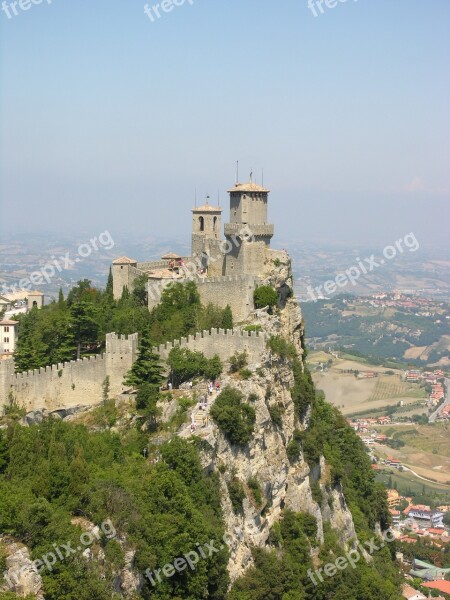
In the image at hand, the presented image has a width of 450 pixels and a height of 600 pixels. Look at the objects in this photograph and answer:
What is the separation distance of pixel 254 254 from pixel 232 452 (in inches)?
544

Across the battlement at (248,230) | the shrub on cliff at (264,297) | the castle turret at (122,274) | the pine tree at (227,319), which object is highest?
the battlement at (248,230)

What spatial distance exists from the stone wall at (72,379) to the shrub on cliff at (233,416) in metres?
5.13

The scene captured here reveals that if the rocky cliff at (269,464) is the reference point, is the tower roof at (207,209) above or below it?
above

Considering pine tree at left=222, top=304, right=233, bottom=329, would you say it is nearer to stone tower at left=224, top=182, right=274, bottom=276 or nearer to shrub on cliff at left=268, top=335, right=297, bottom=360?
shrub on cliff at left=268, top=335, right=297, bottom=360

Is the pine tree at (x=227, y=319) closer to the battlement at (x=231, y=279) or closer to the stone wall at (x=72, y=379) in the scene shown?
the battlement at (x=231, y=279)

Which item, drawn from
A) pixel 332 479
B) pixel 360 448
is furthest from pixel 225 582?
pixel 360 448

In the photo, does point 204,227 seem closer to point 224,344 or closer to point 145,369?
point 224,344

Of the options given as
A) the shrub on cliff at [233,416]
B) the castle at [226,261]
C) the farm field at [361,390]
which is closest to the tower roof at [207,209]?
the castle at [226,261]

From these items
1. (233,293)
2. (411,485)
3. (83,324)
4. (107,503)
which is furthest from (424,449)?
(107,503)

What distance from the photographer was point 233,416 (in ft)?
129

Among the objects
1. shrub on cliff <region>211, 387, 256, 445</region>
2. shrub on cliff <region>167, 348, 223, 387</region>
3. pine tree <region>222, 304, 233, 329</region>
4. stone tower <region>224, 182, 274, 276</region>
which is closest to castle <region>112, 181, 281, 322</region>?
stone tower <region>224, 182, 274, 276</region>

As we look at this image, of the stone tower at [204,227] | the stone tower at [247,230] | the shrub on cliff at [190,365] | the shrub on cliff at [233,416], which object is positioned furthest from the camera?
the stone tower at [204,227]

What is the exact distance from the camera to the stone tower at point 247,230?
49.4 m

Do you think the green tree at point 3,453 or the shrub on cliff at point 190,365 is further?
the shrub on cliff at point 190,365
